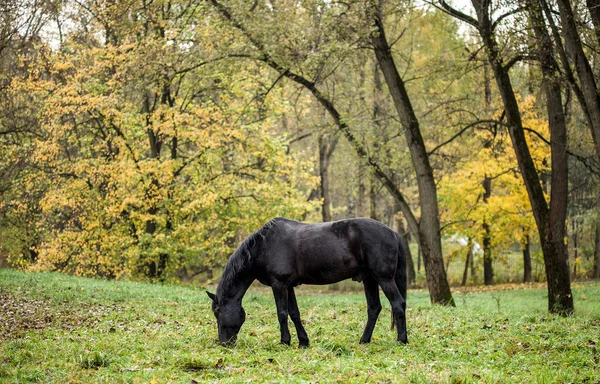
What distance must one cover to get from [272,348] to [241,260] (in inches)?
53.2

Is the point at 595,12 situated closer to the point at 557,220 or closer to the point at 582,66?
the point at 582,66

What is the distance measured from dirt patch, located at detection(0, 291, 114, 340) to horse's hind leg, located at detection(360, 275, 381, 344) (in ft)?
16.6

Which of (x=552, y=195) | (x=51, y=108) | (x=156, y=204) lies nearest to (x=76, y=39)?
(x=51, y=108)

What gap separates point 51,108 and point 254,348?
1887 centimetres

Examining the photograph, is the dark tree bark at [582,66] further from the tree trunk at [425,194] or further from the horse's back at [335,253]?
the tree trunk at [425,194]

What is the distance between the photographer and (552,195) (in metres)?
13.8

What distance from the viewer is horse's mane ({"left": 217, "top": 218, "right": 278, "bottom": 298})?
27.4ft

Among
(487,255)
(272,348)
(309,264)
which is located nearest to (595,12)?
(309,264)

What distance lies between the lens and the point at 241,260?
835 cm

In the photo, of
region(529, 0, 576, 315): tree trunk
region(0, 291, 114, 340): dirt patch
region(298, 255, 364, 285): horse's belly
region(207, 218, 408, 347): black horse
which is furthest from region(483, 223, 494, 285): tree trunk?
region(298, 255, 364, 285): horse's belly

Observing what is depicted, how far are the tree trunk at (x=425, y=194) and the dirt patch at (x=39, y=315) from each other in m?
8.20

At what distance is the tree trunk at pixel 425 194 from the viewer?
594 inches

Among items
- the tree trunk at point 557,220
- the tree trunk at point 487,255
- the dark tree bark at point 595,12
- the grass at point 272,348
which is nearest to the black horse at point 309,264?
the grass at point 272,348

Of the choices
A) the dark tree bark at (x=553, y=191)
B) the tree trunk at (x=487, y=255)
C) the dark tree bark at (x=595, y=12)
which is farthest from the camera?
the tree trunk at (x=487, y=255)
